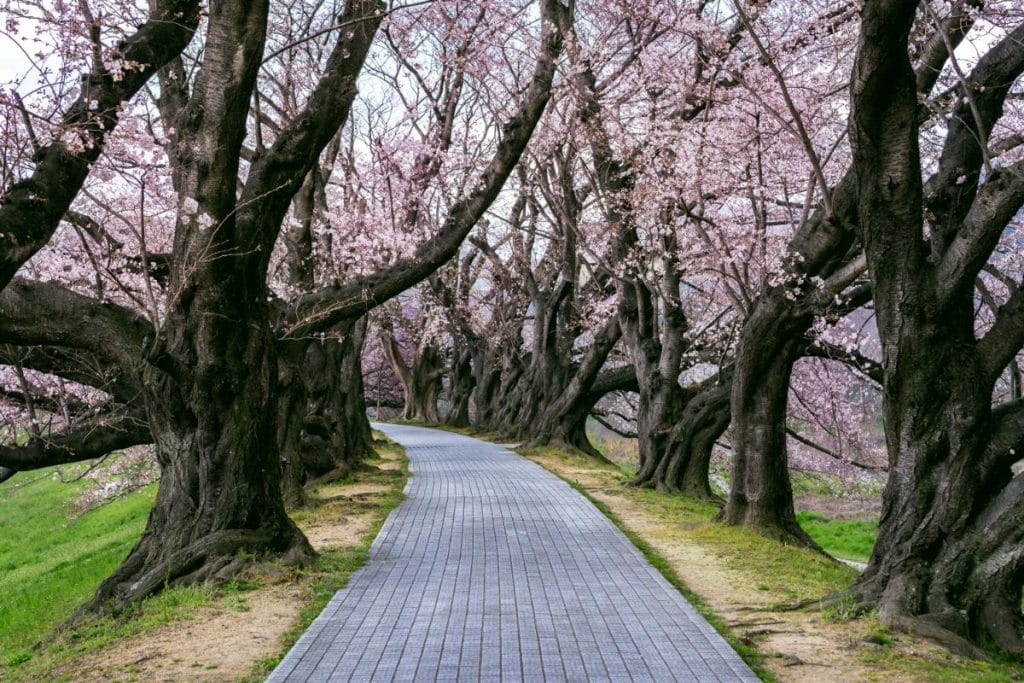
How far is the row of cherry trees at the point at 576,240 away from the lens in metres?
7.18

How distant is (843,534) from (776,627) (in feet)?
57.0

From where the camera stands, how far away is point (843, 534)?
23266mm

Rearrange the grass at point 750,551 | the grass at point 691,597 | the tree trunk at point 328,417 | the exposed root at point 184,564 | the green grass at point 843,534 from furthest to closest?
the green grass at point 843,534
the tree trunk at point 328,417
the grass at point 750,551
the exposed root at point 184,564
the grass at point 691,597

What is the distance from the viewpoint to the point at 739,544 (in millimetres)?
11078

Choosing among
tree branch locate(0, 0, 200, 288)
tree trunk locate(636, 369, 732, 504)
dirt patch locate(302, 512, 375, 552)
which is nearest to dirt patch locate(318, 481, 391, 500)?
dirt patch locate(302, 512, 375, 552)

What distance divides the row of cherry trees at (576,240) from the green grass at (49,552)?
7.31ft

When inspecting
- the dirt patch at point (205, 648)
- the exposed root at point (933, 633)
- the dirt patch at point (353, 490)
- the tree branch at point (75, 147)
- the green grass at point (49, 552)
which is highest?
the tree branch at point (75, 147)

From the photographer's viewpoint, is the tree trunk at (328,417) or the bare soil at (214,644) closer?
the bare soil at (214,644)

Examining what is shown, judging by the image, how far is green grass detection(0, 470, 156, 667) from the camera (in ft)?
41.4

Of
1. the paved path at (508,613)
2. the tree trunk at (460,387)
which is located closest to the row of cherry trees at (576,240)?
the paved path at (508,613)

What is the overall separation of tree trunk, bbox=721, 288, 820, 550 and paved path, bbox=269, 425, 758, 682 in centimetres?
178

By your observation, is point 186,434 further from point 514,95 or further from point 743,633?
point 514,95

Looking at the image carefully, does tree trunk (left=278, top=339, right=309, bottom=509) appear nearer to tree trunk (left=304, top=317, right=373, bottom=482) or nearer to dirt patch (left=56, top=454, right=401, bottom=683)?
tree trunk (left=304, top=317, right=373, bottom=482)

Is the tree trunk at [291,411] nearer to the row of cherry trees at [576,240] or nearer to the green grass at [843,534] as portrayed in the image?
the row of cherry trees at [576,240]
